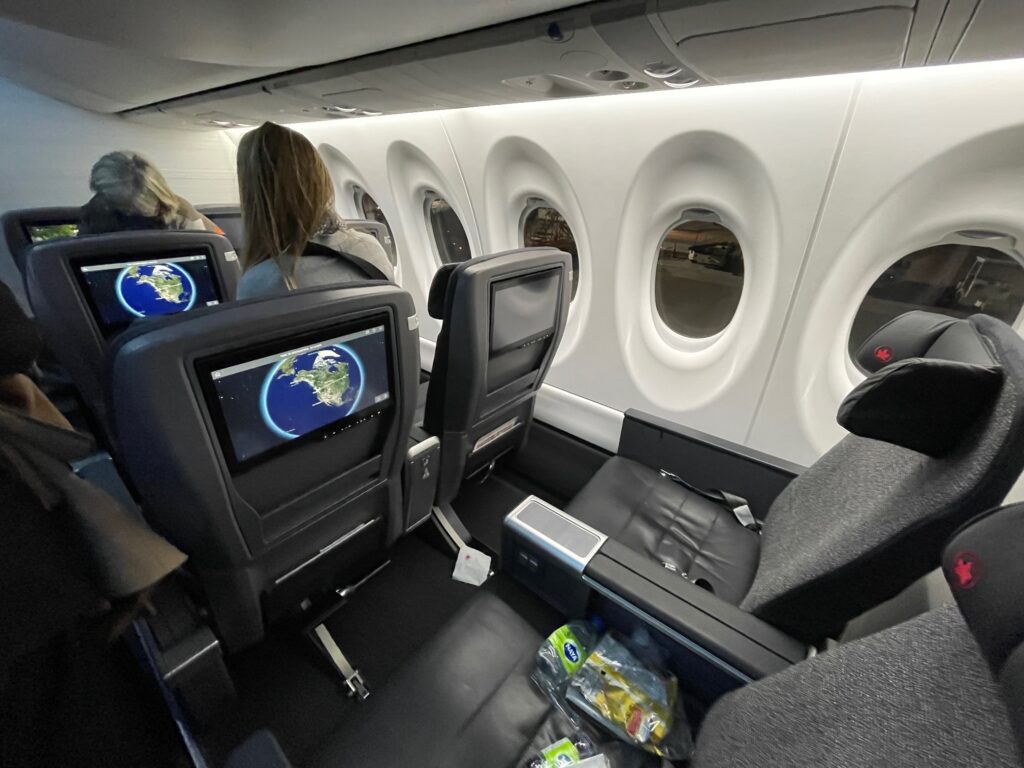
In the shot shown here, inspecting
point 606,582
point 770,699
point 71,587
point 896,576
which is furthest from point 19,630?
point 896,576

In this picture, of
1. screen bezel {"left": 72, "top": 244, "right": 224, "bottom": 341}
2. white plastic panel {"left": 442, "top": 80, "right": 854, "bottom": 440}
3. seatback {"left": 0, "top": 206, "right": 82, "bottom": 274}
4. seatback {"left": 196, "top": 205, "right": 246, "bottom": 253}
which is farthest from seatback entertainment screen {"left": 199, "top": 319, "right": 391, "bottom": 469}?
seatback {"left": 196, "top": 205, "right": 246, "bottom": 253}

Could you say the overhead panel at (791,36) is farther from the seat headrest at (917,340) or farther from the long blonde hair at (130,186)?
the long blonde hair at (130,186)

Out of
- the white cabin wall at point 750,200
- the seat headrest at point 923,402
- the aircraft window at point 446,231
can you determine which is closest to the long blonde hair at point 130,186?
the white cabin wall at point 750,200

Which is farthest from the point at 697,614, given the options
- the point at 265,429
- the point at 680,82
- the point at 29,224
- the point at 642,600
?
the point at 29,224

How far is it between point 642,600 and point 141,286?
242cm

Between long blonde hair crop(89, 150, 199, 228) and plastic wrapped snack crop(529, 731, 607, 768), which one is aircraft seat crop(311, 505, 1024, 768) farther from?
long blonde hair crop(89, 150, 199, 228)

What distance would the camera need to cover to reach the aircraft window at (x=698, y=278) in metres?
2.27

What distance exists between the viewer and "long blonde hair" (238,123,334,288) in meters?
1.41

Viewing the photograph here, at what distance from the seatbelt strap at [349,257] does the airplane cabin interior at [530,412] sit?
0.03 meters

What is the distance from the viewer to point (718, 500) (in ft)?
5.61

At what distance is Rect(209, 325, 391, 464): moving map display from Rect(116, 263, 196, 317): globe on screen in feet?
4.95

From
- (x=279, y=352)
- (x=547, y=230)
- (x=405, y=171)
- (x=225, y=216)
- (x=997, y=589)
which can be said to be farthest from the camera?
(x=225, y=216)

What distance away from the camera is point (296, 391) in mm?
A: 918

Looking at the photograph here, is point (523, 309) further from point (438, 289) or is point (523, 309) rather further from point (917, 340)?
point (917, 340)
